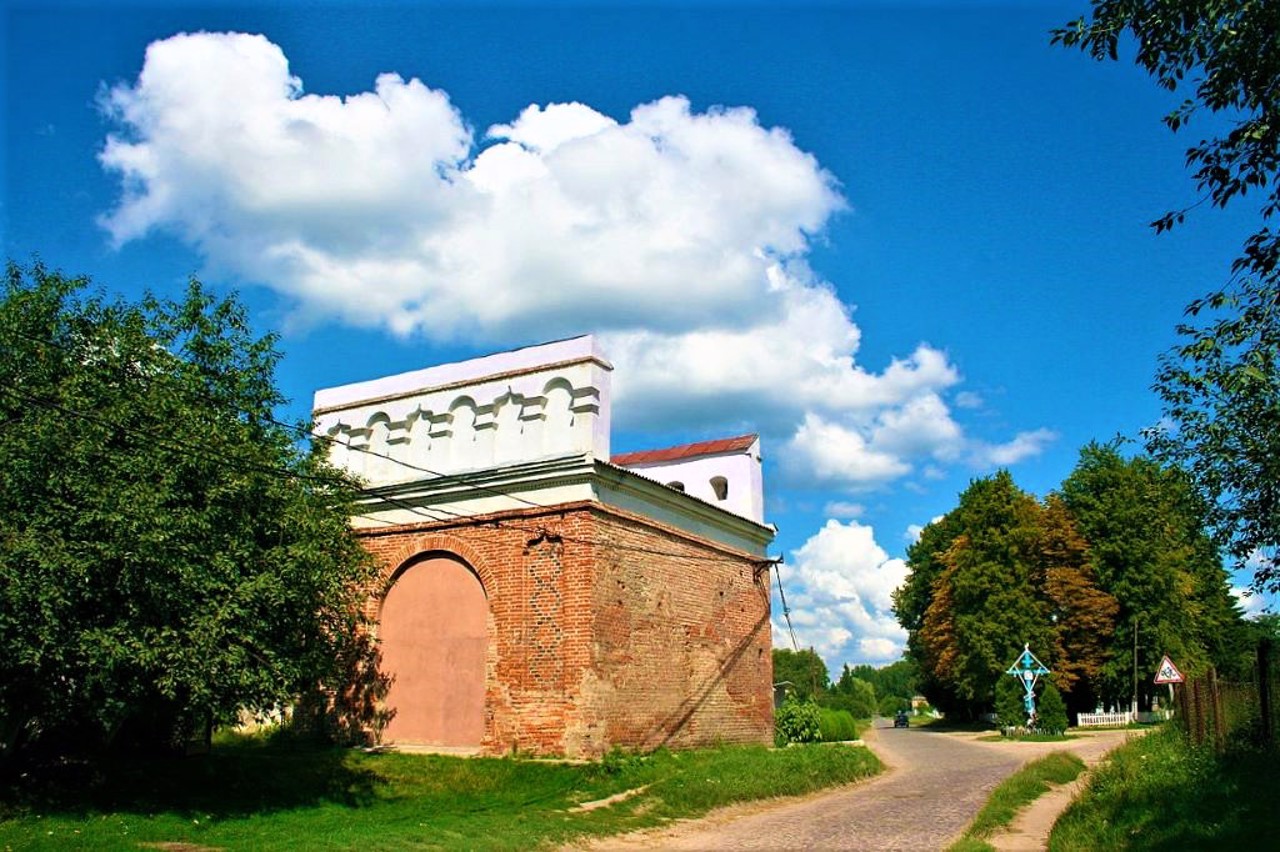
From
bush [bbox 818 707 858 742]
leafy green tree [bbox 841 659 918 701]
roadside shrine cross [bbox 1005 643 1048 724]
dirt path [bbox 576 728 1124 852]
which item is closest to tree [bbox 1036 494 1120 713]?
roadside shrine cross [bbox 1005 643 1048 724]

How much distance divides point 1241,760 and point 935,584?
43.2 m

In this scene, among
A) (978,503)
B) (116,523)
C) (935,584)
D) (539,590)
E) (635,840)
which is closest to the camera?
(116,523)

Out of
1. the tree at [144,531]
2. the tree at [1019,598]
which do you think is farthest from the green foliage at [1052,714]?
the tree at [144,531]

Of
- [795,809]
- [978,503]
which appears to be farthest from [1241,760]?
[978,503]

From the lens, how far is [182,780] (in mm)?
Result: 14531

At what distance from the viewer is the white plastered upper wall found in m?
18.1

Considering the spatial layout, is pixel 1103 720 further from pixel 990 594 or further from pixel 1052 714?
pixel 1052 714

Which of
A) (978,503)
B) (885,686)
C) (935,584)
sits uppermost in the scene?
(978,503)

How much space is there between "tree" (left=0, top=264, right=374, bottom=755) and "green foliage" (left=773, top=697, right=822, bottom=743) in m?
14.1

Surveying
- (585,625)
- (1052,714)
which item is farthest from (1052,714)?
(585,625)

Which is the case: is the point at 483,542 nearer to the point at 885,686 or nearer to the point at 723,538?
the point at 723,538

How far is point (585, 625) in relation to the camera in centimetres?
1706

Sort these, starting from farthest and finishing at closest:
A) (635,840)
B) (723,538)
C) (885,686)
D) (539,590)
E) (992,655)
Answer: (885,686) → (992,655) → (723,538) → (539,590) → (635,840)

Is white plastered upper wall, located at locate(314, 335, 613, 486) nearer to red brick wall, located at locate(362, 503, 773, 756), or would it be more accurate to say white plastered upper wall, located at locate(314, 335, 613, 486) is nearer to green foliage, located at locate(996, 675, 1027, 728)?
red brick wall, located at locate(362, 503, 773, 756)
